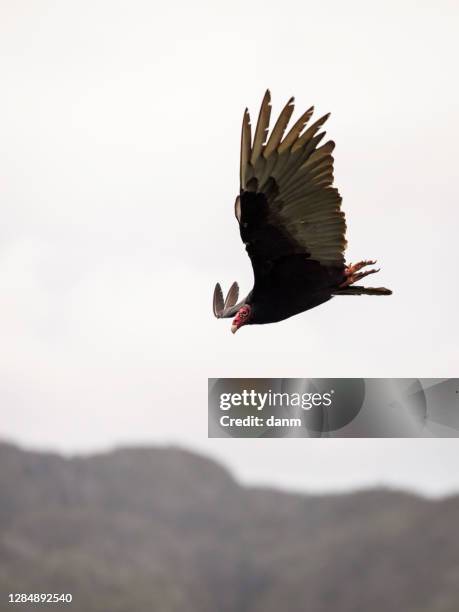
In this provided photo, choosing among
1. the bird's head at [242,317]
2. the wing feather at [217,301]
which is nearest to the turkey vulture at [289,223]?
the bird's head at [242,317]

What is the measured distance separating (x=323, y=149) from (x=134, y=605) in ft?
145

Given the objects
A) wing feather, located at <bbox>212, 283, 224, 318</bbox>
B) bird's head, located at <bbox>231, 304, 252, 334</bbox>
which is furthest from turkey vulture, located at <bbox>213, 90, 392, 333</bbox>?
wing feather, located at <bbox>212, 283, 224, 318</bbox>

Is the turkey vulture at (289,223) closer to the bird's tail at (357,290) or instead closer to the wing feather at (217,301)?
the bird's tail at (357,290)

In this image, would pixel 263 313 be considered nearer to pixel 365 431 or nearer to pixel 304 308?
pixel 304 308

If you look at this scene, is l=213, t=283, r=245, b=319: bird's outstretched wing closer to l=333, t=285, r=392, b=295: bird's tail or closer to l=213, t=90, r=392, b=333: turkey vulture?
l=213, t=90, r=392, b=333: turkey vulture

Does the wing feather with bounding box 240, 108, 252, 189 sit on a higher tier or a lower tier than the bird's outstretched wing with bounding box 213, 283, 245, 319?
higher

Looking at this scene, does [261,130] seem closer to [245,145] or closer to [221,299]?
[245,145]

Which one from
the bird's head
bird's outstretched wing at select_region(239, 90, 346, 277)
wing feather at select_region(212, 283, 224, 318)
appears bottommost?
the bird's head

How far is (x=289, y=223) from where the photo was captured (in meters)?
7.89

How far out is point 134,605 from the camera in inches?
1886

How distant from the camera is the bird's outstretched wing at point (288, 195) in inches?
298

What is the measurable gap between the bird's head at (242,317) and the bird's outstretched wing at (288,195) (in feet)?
1.39

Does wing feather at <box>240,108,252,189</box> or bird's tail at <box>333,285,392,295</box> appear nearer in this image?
wing feather at <box>240,108,252,189</box>

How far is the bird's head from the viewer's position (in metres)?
8.34
